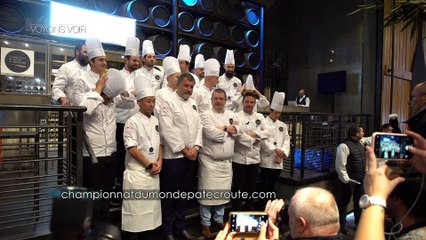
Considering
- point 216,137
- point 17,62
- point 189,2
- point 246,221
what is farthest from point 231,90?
point 246,221

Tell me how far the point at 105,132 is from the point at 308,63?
8399mm

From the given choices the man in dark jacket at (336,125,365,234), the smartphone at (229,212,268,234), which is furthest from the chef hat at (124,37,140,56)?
the man in dark jacket at (336,125,365,234)

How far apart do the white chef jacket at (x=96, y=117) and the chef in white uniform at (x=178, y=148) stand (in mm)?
441

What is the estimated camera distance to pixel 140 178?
99.2 inches

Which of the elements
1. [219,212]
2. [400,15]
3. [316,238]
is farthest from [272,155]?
[316,238]

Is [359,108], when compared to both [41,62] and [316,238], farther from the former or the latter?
[316,238]

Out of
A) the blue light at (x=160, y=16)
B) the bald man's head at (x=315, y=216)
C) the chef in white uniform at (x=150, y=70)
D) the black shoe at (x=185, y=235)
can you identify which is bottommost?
the black shoe at (x=185, y=235)

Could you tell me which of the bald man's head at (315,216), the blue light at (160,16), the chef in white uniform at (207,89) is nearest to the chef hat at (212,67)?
the chef in white uniform at (207,89)

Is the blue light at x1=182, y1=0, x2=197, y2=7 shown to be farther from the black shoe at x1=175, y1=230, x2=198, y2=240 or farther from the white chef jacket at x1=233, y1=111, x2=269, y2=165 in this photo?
the black shoe at x1=175, y1=230, x2=198, y2=240

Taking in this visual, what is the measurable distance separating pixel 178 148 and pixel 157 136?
0.69 ft

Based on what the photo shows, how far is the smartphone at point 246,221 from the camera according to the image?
4.51ft

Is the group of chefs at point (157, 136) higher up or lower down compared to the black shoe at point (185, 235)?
higher up

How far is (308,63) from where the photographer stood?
32.2ft

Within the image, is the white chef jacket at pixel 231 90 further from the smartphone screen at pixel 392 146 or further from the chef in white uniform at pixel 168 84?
the smartphone screen at pixel 392 146
